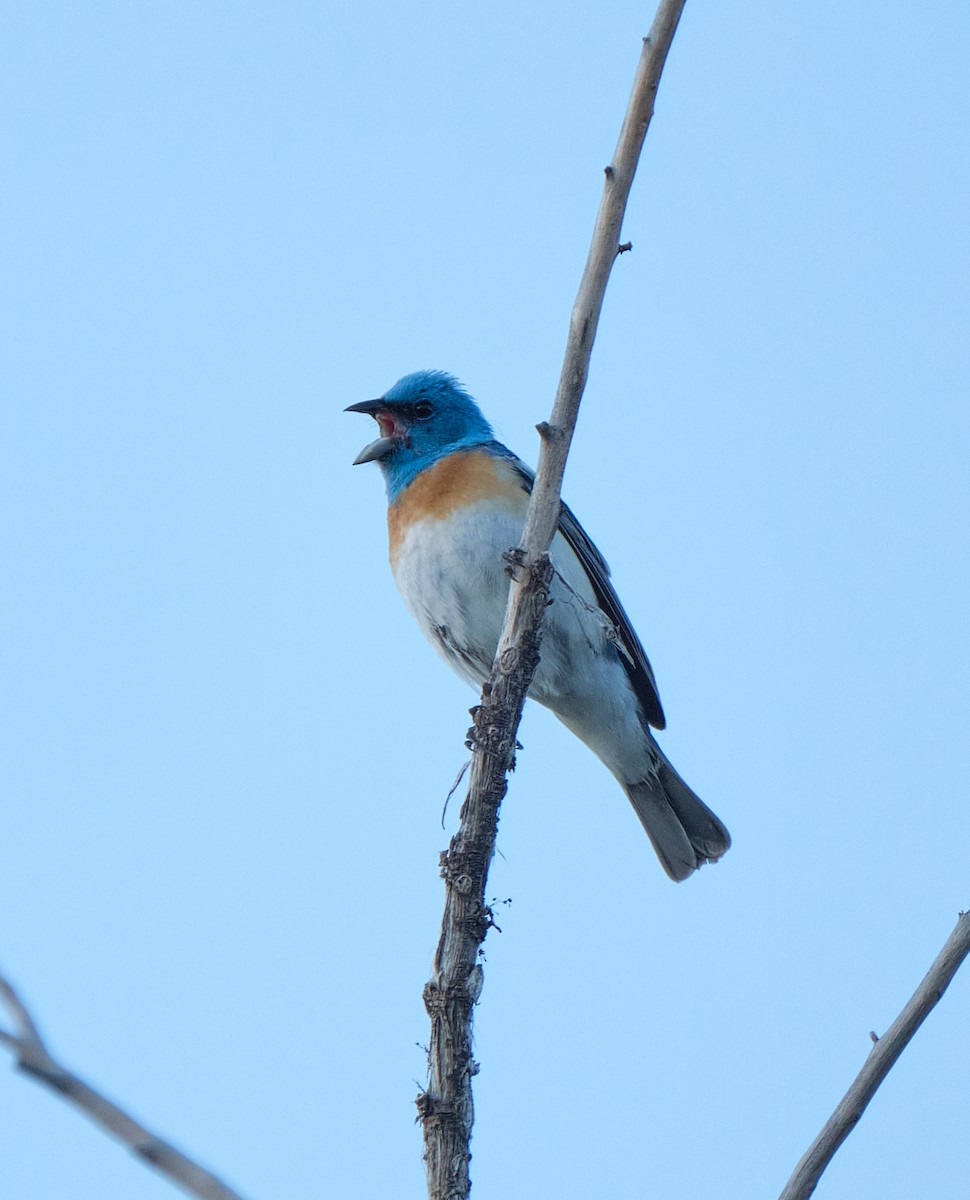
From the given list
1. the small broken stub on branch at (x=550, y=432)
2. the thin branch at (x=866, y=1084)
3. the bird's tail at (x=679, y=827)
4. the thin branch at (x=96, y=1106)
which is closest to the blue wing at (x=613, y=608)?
the bird's tail at (x=679, y=827)

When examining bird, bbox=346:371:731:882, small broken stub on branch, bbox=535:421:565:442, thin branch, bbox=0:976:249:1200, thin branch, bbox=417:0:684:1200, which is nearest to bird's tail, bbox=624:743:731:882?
bird, bbox=346:371:731:882

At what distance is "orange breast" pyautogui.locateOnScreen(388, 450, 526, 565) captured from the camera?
7.21 metres

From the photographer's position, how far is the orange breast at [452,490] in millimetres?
7211

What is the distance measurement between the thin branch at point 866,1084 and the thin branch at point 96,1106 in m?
1.88

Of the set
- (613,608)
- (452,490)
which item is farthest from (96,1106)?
(613,608)

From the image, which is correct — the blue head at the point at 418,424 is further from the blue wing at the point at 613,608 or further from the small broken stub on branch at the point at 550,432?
the small broken stub on branch at the point at 550,432

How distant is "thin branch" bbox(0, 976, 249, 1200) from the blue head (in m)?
6.32

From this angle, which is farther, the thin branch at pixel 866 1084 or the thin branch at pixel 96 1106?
the thin branch at pixel 866 1084

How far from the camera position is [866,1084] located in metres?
3.02

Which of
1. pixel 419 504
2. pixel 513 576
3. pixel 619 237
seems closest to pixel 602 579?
pixel 419 504

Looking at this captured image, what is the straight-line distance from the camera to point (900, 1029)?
9.89ft

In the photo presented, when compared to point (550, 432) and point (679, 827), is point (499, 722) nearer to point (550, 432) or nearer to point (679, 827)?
point (550, 432)

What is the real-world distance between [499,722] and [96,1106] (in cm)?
326

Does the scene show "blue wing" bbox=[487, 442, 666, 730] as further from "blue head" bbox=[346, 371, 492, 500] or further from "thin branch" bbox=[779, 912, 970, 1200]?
"thin branch" bbox=[779, 912, 970, 1200]
